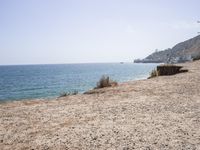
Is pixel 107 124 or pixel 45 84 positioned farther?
pixel 45 84

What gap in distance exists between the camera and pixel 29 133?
9.06 meters

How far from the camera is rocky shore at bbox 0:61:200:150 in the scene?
25.6ft

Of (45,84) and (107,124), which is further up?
(107,124)

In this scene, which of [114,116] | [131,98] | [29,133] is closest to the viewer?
[29,133]

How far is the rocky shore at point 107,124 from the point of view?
25.6ft

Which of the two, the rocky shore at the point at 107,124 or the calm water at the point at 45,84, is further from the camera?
the calm water at the point at 45,84

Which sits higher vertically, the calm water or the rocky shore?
the rocky shore

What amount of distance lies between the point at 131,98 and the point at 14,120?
5.94 metres

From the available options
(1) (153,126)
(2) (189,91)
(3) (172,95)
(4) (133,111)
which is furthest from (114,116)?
(2) (189,91)

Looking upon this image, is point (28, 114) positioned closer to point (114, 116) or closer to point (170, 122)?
point (114, 116)

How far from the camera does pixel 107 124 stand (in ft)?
31.6

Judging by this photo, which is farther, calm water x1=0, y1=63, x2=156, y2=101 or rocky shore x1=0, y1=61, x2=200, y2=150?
calm water x1=0, y1=63, x2=156, y2=101

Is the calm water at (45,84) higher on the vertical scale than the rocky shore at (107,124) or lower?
lower

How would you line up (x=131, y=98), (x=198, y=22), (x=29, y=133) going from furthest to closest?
(x=198, y=22) < (x=131, y=98) < (x=29, y=133)
